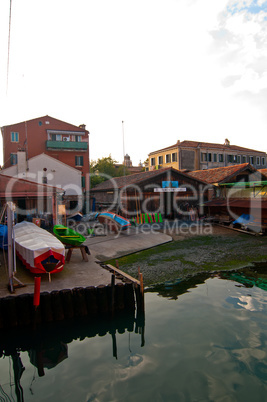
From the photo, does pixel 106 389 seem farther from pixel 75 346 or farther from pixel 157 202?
pixel 157 202

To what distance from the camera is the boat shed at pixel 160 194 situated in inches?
1067

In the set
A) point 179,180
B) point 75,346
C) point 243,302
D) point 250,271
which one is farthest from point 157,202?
point 75,346

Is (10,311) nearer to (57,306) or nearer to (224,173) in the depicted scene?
(57,306)

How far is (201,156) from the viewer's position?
46.9 m

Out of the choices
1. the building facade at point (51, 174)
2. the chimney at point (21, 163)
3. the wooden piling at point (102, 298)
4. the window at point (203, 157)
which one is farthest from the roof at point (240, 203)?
the chimney at point (21, 163)

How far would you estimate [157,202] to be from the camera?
94.0 feet

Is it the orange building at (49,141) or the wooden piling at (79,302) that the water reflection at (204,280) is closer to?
the wooden piling at (79,302)

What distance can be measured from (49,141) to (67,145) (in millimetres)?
2635

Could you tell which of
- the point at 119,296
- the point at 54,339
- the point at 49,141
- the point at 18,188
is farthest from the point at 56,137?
the point at 54,339

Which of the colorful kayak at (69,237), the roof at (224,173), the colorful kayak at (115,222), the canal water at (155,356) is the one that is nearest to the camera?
the canal water at (155,356)

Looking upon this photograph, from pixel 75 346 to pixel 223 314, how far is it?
4877mm

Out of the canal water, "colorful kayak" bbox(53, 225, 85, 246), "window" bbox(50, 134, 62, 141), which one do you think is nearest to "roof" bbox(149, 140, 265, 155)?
"window" bbox(50, 134, 62, 141)

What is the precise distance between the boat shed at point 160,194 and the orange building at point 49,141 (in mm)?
13448

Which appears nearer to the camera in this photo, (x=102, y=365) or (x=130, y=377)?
(x=130, y=377)
